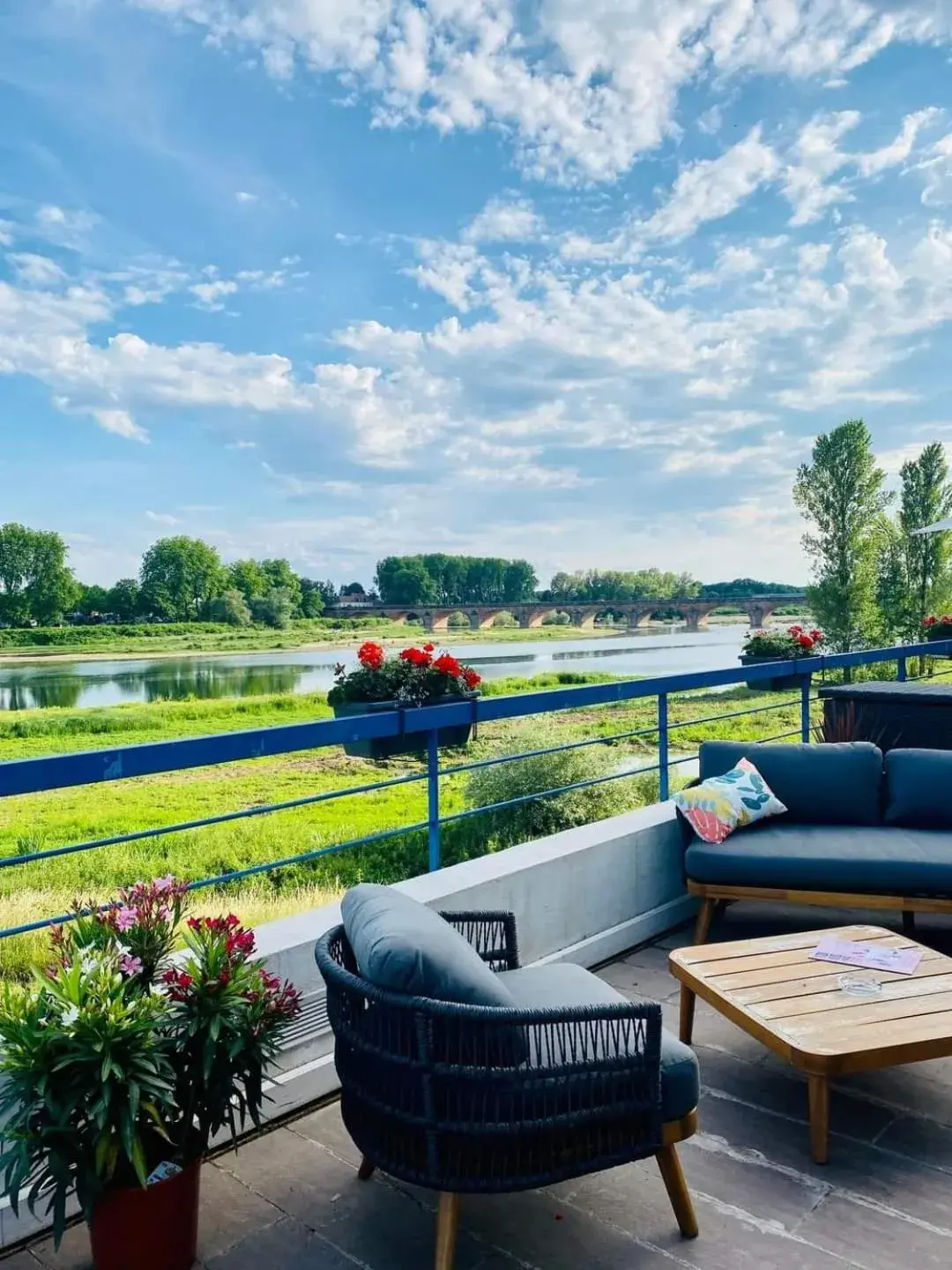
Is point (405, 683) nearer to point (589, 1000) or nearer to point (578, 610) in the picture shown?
point (589, 1000)

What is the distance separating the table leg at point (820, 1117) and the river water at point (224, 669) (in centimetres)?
2512

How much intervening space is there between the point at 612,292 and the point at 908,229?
917 centimetres

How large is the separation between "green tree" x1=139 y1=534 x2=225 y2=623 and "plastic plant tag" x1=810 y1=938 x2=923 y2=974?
2930cm

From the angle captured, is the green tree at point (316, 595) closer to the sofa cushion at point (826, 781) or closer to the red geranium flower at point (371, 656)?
the red geranium flower at point (371, 656)

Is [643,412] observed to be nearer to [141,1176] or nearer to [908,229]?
[908,229]

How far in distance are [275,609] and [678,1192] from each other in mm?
27413

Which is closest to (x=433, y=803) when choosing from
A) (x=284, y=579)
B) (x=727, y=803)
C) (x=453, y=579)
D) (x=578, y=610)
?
(x=727, y=803)

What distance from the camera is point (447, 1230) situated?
5.68 ft

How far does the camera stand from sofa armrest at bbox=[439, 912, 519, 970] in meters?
2.39

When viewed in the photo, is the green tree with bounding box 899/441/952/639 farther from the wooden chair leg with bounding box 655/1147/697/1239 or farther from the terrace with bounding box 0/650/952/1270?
the wooden chair leg with bounding box 655/1147/697/1239

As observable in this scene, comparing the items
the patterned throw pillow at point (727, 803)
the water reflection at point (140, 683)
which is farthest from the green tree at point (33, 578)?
the patterned throw pillow at point (727, 803)

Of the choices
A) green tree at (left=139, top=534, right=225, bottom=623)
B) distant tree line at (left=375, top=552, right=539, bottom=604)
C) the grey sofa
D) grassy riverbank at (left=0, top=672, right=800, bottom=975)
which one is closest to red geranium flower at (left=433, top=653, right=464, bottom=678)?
the grey sofa

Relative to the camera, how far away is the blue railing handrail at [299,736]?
195cm

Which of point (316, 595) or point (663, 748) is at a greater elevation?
point (316, 595)
